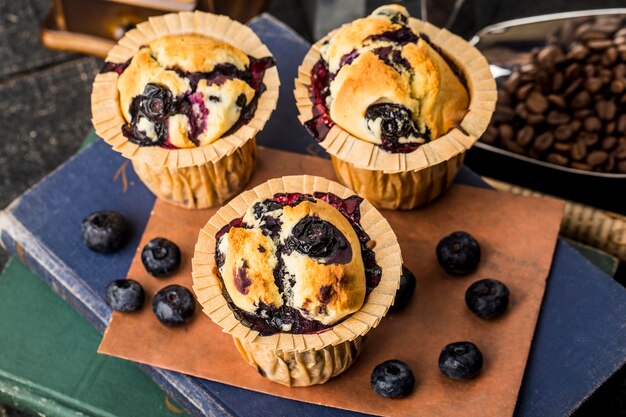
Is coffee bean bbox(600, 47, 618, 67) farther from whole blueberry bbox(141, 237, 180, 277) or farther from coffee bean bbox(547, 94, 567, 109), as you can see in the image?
whole blueberry bbox(141, 237, 180, 277)

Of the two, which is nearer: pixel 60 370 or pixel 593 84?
pixel 60 370

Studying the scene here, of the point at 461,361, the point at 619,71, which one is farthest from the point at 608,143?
the point at 461,361

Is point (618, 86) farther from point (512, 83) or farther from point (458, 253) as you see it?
point (458, 253)

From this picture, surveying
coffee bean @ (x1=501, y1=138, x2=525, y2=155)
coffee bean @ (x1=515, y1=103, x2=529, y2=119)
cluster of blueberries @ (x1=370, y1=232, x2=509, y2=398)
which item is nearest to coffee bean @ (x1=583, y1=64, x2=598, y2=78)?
coffee bean @ (x1=515, y1=103, x2=529, y2=119)

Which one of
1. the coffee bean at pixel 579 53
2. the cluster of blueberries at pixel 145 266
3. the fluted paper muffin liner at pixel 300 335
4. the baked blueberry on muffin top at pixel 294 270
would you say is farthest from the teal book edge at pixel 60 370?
the coffee bean at pixel 579 53

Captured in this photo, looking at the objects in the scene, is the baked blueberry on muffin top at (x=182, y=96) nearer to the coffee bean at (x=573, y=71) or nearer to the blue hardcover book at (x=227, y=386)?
the blue hardcover book at (x=227, y=386)
